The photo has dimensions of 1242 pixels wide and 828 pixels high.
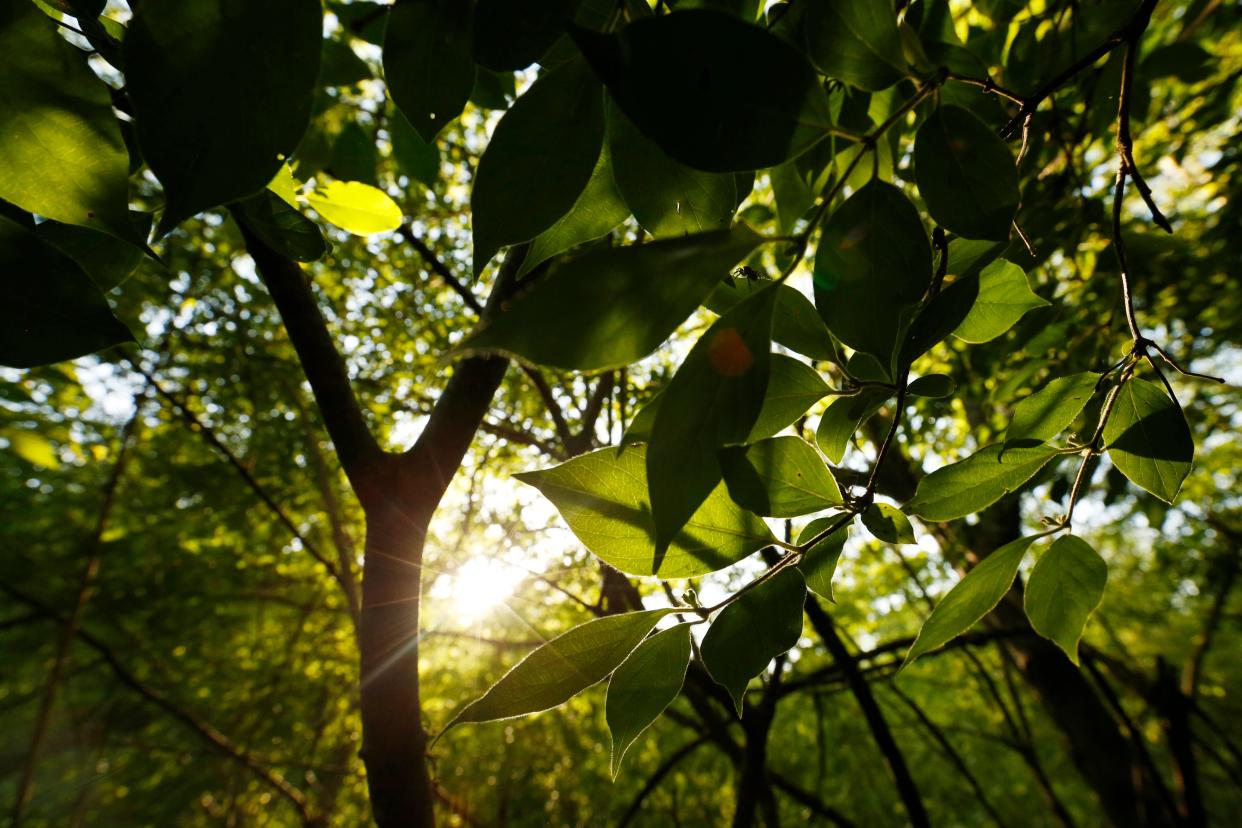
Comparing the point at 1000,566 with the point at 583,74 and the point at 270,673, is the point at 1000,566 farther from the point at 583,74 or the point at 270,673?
the point at 270,673

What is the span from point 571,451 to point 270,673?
3.40 metres

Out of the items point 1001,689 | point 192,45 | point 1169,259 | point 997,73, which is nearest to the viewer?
point 192,45

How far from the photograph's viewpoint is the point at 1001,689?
502 cm

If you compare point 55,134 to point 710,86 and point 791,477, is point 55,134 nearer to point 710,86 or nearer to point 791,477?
point 710,86

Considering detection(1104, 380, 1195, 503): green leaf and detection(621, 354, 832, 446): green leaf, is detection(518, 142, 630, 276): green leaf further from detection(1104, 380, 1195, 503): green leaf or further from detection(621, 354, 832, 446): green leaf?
detection(1104, 380, 1195, 503): green leaf

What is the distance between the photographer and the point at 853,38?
31 centimetres

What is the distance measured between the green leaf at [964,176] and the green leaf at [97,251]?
50 centimetres

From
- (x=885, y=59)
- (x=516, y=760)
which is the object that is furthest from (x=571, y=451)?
(x=516, y=760)

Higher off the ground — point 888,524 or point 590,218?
point 590,218

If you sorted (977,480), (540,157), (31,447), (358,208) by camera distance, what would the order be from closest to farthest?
(540,157)
(977,480)
(358,208)
(31,447)

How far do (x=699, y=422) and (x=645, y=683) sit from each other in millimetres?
217

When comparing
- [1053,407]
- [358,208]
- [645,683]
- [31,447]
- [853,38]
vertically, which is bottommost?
[645,683]

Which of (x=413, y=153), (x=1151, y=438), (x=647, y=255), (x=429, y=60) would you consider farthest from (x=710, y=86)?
(x=413, y=153)

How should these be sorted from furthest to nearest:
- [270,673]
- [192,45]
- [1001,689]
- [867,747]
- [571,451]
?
[1001,689], [867,747], [270,673], [571,451], [192,45]
